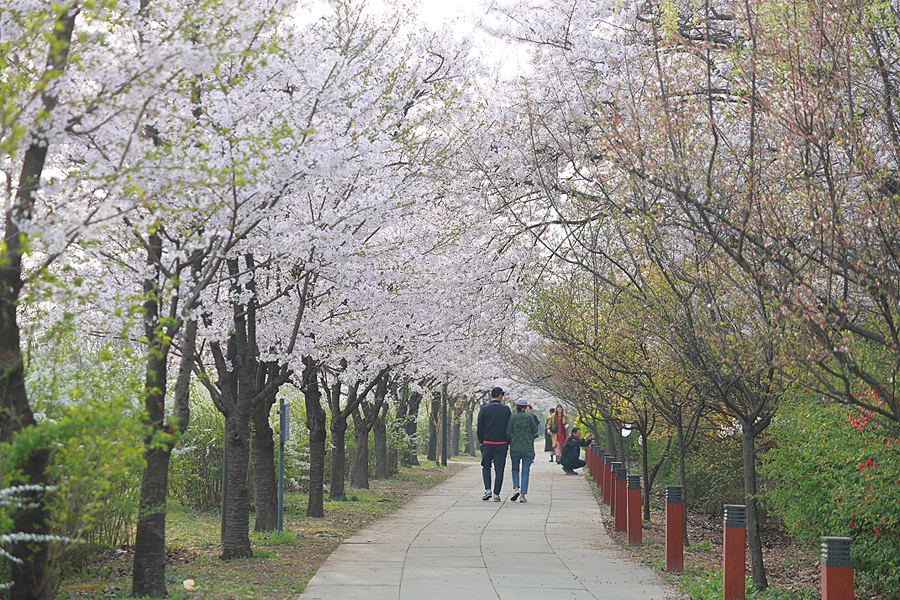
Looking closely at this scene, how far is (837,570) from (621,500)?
7.23 meters

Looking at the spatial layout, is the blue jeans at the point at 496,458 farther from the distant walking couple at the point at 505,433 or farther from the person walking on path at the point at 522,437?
the person walking on path at the point at 522,437

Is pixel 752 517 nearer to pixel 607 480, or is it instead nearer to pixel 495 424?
pixel 495 424

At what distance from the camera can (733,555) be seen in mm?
7387

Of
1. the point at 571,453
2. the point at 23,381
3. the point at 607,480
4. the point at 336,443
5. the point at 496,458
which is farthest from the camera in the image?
the point at 571,453

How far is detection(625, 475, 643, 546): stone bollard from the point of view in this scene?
436 inches

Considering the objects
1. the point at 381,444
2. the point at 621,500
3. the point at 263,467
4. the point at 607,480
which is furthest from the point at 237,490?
the point at 381,444

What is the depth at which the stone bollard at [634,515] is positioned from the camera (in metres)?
11.1

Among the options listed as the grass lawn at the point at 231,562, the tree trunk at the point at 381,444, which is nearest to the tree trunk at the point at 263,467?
the grass lawn at the point at 231,562

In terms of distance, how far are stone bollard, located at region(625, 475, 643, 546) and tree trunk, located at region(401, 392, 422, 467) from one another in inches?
583

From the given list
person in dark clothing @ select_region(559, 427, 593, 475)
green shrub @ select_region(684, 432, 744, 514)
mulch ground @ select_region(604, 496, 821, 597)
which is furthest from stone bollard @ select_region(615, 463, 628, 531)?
person in dark clothing @ select_region(559, 427, 593, 475)

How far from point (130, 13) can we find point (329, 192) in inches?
127

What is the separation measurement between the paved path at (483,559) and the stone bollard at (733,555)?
2.23 ft

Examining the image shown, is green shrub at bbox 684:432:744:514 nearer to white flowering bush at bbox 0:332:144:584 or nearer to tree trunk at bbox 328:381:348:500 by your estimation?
tree trunk at bbox 328:381:348:500

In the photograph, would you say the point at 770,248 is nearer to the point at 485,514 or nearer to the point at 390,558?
the point at 390,558
